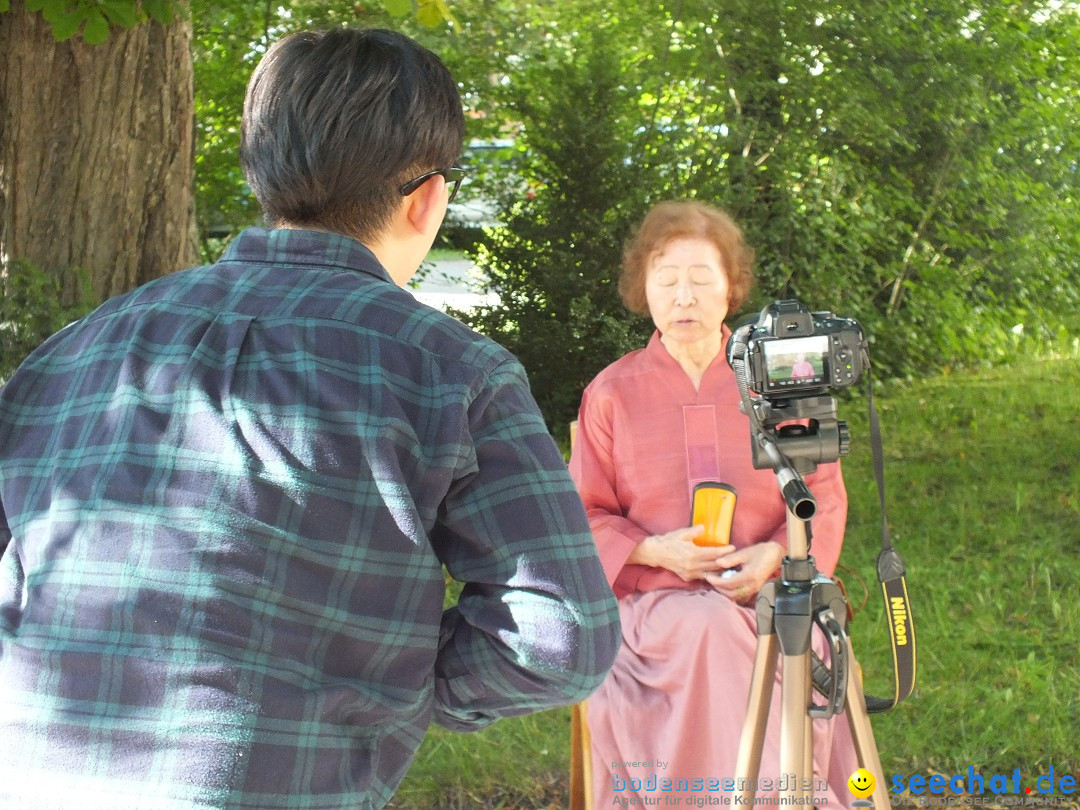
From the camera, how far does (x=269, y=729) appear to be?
43.1 inches

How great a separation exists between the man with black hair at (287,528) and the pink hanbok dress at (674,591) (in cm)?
147

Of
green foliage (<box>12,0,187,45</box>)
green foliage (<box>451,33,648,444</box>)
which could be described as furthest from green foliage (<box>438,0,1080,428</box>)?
green foliage (<box>12,0,187,45</box>)

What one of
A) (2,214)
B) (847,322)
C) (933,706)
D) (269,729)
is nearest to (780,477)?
(847,322)

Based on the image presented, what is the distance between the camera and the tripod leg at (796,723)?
82.9 inches

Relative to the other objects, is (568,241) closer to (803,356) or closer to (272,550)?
(803,356)

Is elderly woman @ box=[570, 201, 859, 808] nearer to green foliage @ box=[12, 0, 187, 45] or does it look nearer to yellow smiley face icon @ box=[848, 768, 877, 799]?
yellow smiley face icon @ box=[848, 768, 877, 799]

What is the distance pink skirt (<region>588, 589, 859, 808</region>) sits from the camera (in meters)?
2.63

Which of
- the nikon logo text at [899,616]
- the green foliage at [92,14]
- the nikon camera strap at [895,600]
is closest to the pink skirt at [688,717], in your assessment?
the nikon camera strap at [895,600]

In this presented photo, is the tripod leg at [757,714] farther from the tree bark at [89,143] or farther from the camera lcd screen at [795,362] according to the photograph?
the tree bark at [89,143]

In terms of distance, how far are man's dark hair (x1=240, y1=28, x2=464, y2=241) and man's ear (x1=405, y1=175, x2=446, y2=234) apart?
2cm

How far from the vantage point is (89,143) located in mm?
3814

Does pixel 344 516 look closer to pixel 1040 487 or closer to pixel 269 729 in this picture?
pixel 269 729

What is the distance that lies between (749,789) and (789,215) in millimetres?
5861

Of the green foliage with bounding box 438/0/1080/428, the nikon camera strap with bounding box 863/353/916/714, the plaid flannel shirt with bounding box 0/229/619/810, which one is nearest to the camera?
the plaid flannel shirt with bounding box 0/229/619/810
